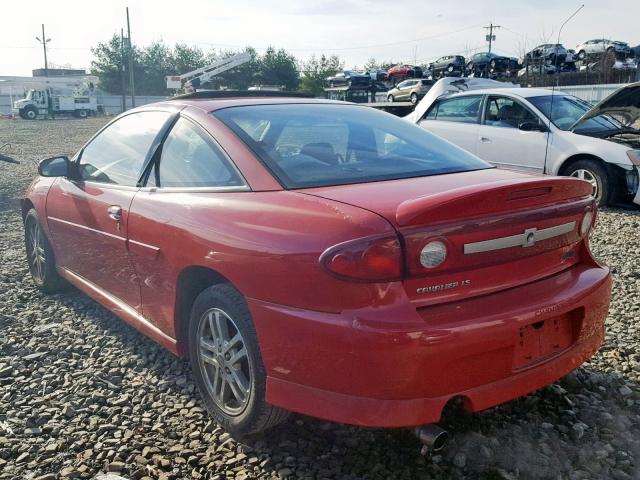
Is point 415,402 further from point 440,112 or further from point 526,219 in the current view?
point 440,112

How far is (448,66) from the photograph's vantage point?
3550cm

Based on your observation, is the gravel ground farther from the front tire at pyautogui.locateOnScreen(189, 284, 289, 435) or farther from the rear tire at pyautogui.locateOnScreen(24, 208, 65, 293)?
the rear tire at pyautogui.locateOnScreen(24, 208, 65, 293)

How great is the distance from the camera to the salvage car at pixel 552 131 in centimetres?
746

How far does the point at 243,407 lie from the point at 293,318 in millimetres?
621

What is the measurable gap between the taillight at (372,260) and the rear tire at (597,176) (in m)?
6.36

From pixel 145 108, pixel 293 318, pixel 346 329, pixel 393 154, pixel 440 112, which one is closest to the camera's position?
pixel 346 329

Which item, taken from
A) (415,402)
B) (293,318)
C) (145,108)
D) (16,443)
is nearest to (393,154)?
(293,318)

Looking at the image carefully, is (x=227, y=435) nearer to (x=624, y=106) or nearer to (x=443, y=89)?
(x=624, y=106)

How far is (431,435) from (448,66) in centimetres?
3578

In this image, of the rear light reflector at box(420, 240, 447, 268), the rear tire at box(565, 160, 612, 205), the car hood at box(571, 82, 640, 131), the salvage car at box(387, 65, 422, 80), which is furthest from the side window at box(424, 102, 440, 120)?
the salvage car at box(387, 65, 422, 80)

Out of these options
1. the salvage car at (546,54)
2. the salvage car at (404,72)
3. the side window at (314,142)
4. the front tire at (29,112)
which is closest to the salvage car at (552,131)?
the side window at (314,142)

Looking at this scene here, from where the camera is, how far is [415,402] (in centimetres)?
209

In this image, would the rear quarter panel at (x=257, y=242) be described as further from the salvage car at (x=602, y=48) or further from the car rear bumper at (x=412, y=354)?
the salvage car at (x=602, y=48)

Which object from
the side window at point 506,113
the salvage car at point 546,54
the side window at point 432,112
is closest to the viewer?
the side window at point 506,113
